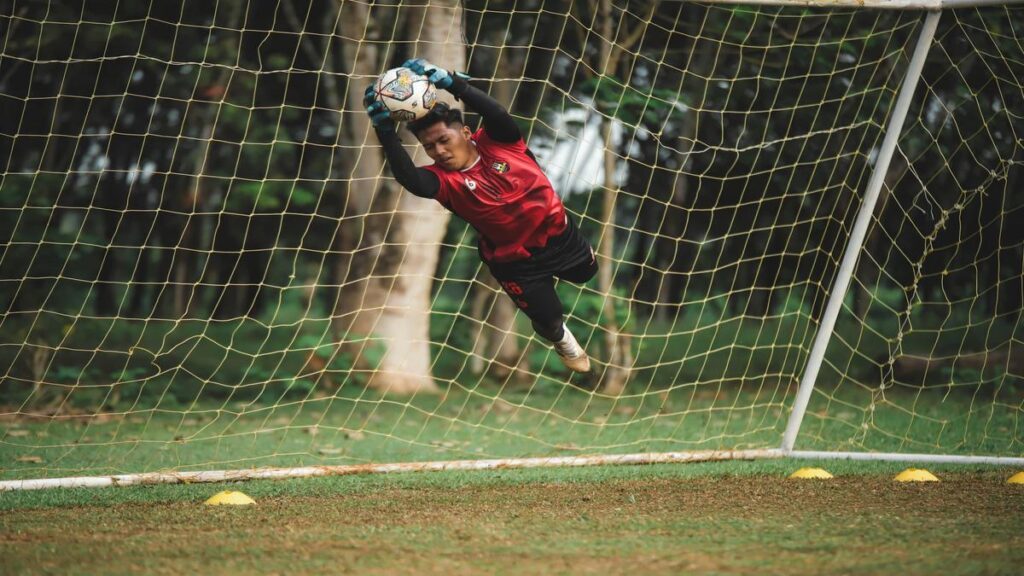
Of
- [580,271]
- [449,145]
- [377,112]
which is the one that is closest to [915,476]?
[580,271]

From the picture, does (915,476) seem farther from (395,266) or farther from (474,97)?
(395,266)

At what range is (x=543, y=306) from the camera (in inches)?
224

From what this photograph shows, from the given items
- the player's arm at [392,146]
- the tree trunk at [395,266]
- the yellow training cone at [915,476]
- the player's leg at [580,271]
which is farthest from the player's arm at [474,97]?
the tree trunk at [395,266]

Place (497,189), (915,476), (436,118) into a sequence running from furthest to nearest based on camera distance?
(915,476), (497,189), (436,118)

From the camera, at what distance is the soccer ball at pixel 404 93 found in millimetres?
4828

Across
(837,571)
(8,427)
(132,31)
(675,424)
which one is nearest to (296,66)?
(132,31)

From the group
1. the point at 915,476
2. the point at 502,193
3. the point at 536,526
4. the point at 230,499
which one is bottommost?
the point at 230,499

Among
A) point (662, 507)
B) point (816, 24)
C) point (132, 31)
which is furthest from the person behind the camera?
point (132, 31)

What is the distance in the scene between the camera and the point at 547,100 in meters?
11.9

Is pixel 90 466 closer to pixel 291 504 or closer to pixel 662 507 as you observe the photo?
pixel 291 504

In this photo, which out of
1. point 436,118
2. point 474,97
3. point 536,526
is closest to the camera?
point 536,526

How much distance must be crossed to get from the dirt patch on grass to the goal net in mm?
1382

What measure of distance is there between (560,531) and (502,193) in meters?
1.81

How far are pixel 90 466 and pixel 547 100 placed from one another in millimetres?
6985
